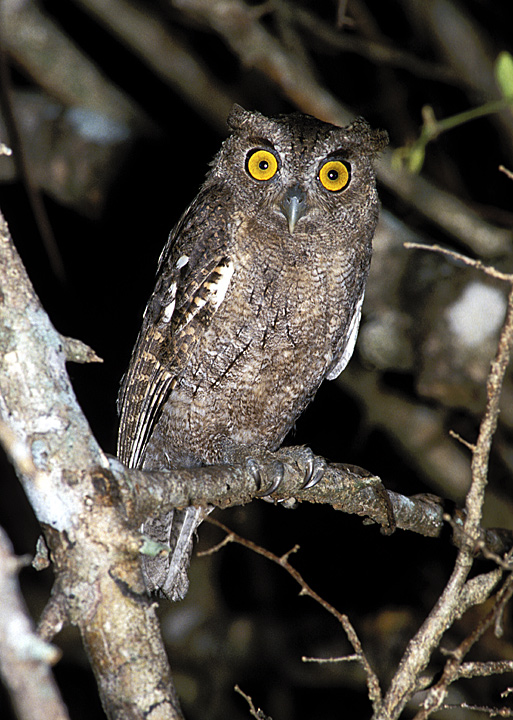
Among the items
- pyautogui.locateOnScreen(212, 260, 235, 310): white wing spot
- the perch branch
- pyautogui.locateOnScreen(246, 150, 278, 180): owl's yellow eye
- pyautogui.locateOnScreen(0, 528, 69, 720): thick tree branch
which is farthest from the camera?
pyautogui.locateOnScreen(246, 150, 278, 180): owl's yellow eye

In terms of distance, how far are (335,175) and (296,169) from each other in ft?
0.59

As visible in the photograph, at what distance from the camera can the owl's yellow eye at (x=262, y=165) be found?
2271 millimetres

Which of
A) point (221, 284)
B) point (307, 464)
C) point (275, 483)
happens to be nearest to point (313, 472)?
point (307, 464)

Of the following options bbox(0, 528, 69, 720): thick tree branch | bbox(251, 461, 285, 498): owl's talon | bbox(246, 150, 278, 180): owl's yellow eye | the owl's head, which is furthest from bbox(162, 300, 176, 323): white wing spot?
bbox(0, 528, 69, 720): thick tree branch

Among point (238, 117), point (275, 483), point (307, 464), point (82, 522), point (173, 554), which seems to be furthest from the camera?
point (173, 554)

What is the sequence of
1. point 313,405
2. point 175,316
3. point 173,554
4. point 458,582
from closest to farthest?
point 458,582, point 175,316, point 173,554, point 313,405

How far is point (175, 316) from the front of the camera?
221 cm

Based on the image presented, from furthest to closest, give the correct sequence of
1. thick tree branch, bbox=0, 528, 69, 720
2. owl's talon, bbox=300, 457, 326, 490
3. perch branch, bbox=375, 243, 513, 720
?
owl's talon, bbox=300, 457, 326, 490 → perch branch, bbox=375, 243, 513, 720 → thick tree branch, bbox=0, 528, 69, 720

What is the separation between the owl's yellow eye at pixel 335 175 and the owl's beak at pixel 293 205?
0.43 ft

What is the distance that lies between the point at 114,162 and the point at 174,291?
1864mm

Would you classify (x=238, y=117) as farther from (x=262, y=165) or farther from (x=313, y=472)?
(x=313, y=472)

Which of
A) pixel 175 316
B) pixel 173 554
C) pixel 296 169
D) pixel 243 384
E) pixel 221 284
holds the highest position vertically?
pixel 296 169

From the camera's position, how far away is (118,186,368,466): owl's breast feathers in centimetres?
220

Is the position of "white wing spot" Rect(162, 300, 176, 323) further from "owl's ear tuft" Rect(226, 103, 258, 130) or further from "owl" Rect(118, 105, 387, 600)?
"owl's ear tuft" Rect(226, 103, 258, 130)
